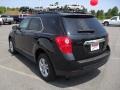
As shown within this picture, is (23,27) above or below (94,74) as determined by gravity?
above

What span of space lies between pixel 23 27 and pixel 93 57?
2.84 meters

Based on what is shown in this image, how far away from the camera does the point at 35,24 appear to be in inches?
224

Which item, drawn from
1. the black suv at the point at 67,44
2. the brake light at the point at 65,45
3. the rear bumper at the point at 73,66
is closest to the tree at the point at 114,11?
the black suv at the point at 67,44

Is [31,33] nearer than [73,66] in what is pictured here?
No

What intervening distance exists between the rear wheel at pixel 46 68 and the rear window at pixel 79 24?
94 centimetres

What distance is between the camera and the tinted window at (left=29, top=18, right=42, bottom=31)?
537cm

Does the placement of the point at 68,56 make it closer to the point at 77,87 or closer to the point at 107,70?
the point at 77,87

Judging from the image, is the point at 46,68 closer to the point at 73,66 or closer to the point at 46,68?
the point at 46,68

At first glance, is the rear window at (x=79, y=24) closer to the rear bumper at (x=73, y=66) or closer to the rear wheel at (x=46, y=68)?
the rear bumper at (x=73, y=66)

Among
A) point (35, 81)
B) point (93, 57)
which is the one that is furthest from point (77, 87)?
point (35, 81)

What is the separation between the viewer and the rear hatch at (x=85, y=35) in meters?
4.40

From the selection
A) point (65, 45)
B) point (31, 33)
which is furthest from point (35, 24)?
point (65, 45)

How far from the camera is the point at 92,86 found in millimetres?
4684

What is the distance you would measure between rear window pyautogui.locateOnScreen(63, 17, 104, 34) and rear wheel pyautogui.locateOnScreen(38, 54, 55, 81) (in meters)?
0.94
